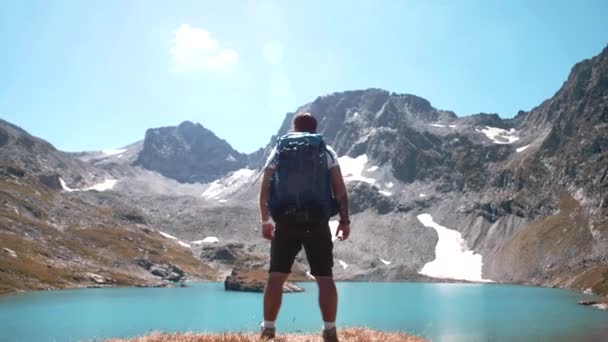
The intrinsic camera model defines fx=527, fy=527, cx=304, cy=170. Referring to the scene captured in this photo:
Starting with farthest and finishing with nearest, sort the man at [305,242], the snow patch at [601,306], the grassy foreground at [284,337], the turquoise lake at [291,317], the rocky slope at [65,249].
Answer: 1. the rocky slope at [65,249]
2. the snow patch at [601,306]
3. the turquoise lake at [291,317]
4. the grassy foreground at [284,337]
5. the man at [305,242]

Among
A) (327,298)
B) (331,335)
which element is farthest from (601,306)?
(327,298)

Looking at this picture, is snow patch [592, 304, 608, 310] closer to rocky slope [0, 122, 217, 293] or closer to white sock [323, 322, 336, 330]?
white sock [323, 322, 336, 330]

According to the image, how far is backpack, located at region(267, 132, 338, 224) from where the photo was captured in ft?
27.7

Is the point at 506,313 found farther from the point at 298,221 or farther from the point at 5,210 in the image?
the point at 5,210

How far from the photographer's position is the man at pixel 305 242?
8539 mm

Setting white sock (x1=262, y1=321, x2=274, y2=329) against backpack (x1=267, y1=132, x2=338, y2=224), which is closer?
backpack (x1=267, y1=132, x2=338, y2=224)

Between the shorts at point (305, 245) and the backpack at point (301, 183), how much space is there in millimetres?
167

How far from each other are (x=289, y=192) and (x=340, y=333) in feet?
11.0

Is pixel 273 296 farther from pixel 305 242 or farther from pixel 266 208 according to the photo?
pixel 266 208

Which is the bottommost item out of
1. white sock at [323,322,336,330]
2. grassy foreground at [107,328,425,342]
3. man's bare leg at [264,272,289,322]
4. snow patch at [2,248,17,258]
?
snow patch at [2,248,17,258]

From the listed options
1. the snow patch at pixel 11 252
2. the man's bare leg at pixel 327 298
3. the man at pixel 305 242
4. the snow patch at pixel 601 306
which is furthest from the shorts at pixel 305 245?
the snow patch at pixel 11 252

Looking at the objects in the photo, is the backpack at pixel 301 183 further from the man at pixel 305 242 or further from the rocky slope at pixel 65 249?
the rocky slope at pixel 65 249

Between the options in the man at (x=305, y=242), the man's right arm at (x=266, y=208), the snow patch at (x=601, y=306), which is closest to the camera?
the man at (x=305, y=242)

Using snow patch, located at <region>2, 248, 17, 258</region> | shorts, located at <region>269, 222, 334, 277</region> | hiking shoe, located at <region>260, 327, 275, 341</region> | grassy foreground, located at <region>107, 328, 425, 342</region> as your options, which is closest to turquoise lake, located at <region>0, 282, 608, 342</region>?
snow patch, located at <region>2, 248, 17, 258</region>
